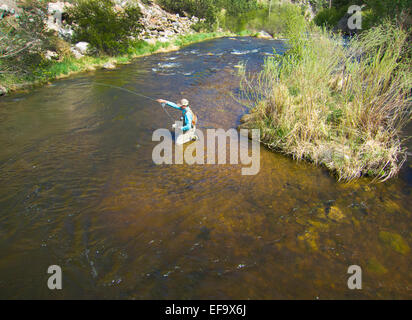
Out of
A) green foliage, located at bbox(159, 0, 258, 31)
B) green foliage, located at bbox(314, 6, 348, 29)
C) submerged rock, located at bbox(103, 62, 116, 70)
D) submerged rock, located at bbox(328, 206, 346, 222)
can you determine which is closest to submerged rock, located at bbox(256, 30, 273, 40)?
green foliage, located at bbox(159, 0, 258, 31)

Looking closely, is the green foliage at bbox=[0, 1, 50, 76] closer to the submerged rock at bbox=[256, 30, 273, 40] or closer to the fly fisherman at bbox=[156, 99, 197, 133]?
the fly fisherman at bbox=[156, 99, 197, 133]

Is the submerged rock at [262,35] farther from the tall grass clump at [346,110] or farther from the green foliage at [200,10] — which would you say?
the tall grass clump at [346,110]

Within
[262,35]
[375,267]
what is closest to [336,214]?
[375,267]

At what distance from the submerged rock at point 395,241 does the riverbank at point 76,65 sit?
15.3 meters

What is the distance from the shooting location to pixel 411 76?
5.34 metres

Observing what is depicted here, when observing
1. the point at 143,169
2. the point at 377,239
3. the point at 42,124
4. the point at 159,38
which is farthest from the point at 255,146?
the point at 159,38

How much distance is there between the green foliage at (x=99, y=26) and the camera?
1764 centimetres

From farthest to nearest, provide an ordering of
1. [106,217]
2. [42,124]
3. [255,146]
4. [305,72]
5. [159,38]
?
1. [159,38]
2. [42,124]
3. [255,146]
4. [305,72]
5. [106,217]

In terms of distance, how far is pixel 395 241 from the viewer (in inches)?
163

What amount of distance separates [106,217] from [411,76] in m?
7.08

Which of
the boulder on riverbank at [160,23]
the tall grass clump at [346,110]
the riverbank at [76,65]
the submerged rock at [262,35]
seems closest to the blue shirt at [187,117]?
the tall grass clump at [346,110]

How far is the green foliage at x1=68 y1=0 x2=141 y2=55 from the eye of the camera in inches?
695

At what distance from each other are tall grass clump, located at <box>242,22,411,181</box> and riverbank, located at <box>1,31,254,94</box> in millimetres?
12383
